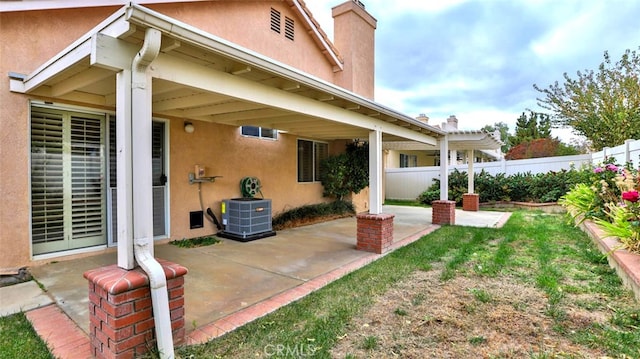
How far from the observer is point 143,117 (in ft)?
8.64

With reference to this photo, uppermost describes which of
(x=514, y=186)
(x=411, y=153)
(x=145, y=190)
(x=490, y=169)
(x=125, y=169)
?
(x=411, y=153)

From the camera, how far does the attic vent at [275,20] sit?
910 centimetres

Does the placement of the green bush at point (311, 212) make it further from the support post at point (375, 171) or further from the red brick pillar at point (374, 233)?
the support post at point (375, 171)

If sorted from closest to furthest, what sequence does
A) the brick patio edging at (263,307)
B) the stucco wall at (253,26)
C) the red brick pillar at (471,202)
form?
the brick patio edging at (263,307), the stucco wall at (253,26), the red brick pillar at (471,202)

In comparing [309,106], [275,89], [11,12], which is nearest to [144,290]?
[275,89]

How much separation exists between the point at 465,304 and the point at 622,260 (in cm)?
233

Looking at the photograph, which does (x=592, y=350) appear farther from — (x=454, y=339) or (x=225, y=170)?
(x=225, y=170)

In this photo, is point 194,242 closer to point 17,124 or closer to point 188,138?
point 188,138

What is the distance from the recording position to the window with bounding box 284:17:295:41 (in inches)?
378

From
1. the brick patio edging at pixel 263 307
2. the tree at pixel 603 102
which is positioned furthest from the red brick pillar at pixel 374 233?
the tree at pixel 603 102

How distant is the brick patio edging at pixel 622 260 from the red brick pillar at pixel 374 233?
330 centimetres

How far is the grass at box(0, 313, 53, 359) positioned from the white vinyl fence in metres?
10.7

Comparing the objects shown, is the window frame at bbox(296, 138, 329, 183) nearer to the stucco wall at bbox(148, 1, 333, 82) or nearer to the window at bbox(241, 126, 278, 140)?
the window at bbox(241, 126, 278, 140)


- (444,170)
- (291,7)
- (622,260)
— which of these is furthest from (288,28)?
(622,260)
